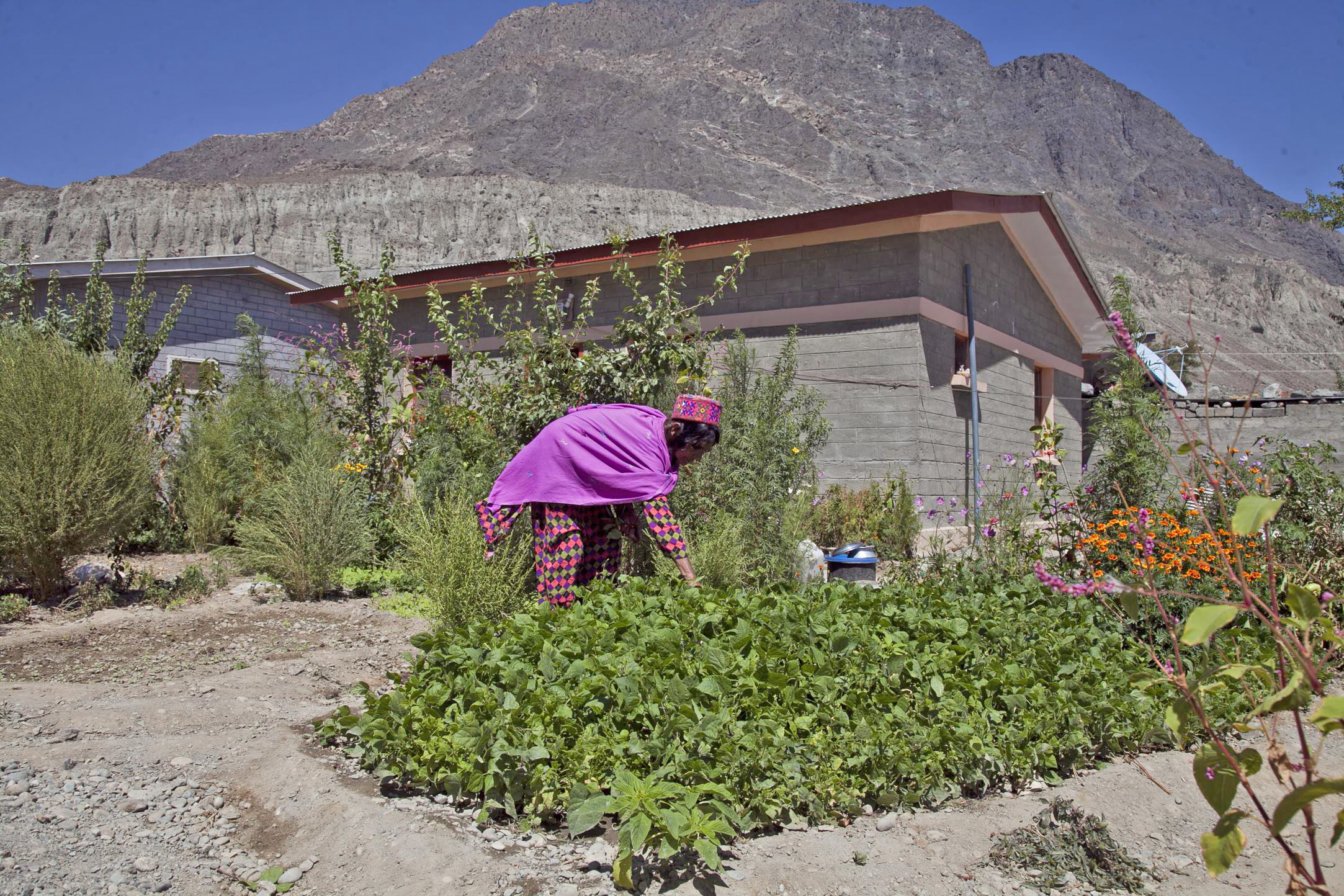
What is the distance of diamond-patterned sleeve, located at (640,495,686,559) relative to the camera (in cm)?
440

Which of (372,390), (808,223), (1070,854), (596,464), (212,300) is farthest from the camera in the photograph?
(212,300)

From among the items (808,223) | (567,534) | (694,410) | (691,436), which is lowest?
(567,534)

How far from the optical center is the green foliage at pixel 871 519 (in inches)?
301

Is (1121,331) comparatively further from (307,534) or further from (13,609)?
(13,609)

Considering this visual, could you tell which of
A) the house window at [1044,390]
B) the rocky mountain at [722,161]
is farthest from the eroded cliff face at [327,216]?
the house window at [1044,390]

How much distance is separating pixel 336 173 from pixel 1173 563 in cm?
7089

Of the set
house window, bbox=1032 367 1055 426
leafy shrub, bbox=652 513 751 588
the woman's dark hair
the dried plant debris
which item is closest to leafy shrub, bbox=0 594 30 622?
leafy shrub, bbox=652 513 751 588

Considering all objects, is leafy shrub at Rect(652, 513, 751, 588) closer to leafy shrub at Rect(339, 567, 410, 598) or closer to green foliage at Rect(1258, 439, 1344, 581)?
leafy shrub at Rect(339, 567, 410, 598)

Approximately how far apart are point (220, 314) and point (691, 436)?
1296 cm

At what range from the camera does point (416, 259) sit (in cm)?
5581

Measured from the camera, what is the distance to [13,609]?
552cm

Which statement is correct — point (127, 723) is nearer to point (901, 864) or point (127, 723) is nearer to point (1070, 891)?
point (901, 864)

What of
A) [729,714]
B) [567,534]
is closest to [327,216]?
[567,534]

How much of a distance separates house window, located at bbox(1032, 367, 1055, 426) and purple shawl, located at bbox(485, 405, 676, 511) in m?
11.2
